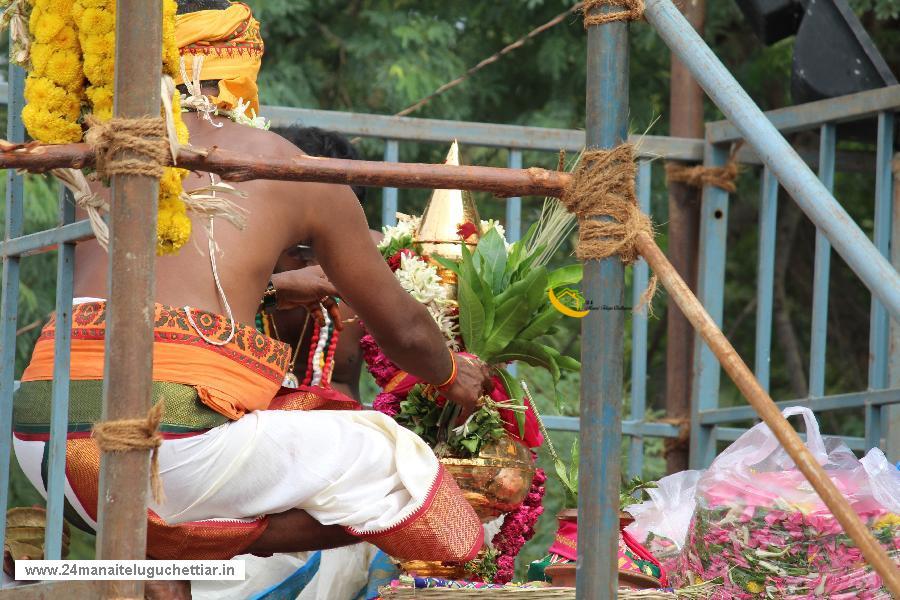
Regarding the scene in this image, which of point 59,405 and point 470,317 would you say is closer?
point 59,405

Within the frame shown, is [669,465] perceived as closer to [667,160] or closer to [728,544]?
[667,160]

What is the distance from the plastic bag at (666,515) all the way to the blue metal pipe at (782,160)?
1.46 metres

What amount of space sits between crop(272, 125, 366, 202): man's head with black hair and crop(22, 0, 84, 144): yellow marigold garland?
1.84m

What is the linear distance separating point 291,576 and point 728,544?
1.27 m

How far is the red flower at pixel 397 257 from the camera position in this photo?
345cm

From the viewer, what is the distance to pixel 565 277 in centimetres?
334

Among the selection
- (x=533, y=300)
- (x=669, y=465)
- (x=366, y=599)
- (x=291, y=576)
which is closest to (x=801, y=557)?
(x=533, y=300)

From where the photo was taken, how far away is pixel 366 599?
3512mm

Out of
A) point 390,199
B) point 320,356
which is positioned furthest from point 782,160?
point 390,199

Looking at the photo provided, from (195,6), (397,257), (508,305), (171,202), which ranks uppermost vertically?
(195,6)

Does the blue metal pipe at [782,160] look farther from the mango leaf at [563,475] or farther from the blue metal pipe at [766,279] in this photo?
the blue metal pipe at [766,279]

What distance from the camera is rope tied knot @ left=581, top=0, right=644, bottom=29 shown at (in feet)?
7.29

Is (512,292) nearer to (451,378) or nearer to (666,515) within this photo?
(451,378)

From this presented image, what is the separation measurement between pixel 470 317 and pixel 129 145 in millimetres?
1447
